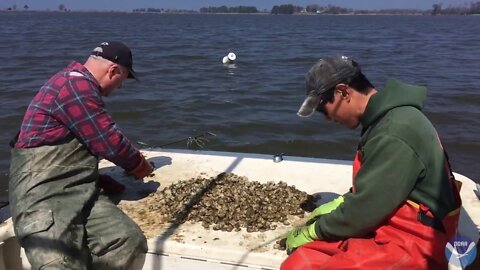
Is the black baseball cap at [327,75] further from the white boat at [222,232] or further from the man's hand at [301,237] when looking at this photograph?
the white boat at [222,232]

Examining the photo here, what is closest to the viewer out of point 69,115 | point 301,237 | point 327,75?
point 327,75

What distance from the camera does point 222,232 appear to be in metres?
3.48

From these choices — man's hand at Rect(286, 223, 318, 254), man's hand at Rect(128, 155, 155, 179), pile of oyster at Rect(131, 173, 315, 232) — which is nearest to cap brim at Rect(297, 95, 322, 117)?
man's hand at Rect(286, 223, 318, 254)

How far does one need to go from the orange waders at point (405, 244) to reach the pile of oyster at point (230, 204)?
3.21 ft

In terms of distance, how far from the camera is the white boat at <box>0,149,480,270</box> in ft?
10.4

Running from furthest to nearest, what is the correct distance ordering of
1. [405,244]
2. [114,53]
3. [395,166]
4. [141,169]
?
1. [141,169]
2. [114,53]
3. [405,244]
4. [395,166]

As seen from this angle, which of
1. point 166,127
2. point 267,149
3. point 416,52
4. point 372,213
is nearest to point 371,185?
point 372,213

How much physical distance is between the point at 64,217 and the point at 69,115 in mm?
654

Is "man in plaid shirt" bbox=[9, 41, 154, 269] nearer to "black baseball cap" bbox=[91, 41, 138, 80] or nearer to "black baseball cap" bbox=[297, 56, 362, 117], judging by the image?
"black baseball cap" bbox=[91, 41, 138, 80]

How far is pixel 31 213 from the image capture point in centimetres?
311

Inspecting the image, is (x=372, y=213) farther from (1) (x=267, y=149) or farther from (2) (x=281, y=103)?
(2) (x=281, y=103)

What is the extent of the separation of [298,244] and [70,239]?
4.64 feet

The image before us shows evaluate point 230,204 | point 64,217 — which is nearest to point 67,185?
point 64,217

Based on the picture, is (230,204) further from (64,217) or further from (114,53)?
(114,53)
